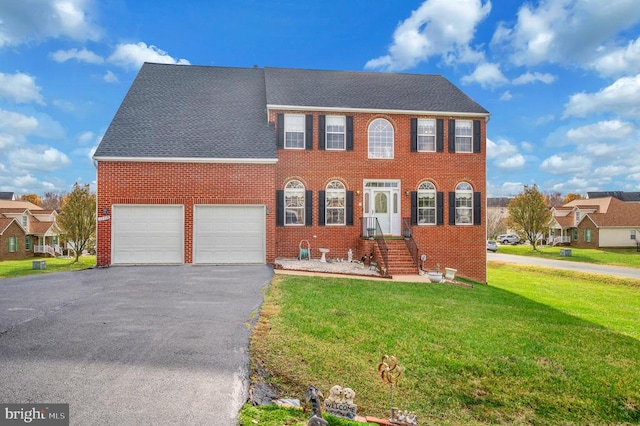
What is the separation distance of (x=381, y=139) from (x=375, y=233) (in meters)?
4.21

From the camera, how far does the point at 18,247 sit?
115 ft

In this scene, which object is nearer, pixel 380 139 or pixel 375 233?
pixel 375 233

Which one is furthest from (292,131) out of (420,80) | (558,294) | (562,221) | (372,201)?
(562,221)

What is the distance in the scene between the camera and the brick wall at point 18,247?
32406mm

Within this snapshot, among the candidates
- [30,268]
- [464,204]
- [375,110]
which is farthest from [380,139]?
[30,268]

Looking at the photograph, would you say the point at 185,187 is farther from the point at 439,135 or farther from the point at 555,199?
the point at 555,199

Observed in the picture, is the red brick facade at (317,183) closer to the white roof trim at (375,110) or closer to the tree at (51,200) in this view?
the white roof trim at (375,110)

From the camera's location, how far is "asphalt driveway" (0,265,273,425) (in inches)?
153

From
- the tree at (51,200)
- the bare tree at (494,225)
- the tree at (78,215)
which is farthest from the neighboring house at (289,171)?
the tree at (51,200)

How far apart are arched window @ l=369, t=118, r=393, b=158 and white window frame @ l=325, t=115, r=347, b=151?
3.89 ft

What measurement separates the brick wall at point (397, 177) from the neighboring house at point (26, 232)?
26.5 metres

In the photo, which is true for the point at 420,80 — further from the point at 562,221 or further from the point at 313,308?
the point at 562,221

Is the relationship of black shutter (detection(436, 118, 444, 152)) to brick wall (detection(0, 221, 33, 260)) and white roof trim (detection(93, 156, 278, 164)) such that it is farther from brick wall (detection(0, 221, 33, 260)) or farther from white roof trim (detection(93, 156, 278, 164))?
brick wall (detection(0, 221, 33, 260))

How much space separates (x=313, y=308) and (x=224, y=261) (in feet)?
21.2
